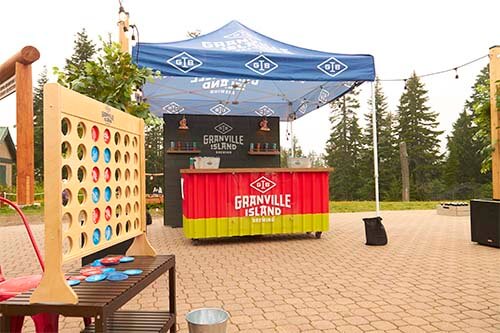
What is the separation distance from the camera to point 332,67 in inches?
234

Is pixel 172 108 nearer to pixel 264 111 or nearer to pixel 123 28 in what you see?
pixel 264 111

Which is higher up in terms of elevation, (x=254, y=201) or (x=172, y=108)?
(x=172, y=108)

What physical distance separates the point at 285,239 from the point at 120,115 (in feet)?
16.6

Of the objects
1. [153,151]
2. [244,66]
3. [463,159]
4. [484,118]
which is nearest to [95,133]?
[244,66]

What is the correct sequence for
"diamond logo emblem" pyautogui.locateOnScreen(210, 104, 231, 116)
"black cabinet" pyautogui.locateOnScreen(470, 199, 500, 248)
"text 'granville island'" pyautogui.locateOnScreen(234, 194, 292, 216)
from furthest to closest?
1. "diamond logo emblem" pyautogui.locateOnScreen(210, 104, 231, 116)
2. "text 'granville island'" pyautogui.locateOnScreen(234, 194, 292, 216)
3. "black cabinet" pyautogui.locateOnScreen(470, 199, 500, 248)

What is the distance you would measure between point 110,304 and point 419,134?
3764cm

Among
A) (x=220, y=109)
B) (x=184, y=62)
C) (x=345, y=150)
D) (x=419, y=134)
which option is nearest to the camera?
(x=184, y=62)

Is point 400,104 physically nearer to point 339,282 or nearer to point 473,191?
point 473,191

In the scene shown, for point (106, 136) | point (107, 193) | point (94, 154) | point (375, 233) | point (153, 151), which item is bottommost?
point (375, 233)

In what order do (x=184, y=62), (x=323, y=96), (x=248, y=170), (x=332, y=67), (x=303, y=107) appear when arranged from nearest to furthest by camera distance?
(x=184, y=62)
(x=332, y=67)
(x=248, y=170)
(x=323, y=96)
(x=303, y=107)

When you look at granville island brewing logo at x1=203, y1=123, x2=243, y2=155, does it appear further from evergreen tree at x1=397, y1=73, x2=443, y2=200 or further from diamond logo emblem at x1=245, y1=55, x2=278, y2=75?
evergreen tree at x1=397, y1=73, x2=443, y2=200

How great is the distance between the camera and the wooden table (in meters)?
1.47

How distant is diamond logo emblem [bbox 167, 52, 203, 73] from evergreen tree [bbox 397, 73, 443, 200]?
3198 cm

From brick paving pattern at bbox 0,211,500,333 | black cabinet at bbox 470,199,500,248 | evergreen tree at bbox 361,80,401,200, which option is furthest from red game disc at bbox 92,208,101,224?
evergreen tree at bbox 361,80,401,200
